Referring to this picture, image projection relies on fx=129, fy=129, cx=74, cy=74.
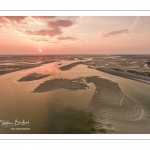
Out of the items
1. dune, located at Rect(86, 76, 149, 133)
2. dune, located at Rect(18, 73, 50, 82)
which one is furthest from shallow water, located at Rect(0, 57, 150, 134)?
dune, located at Rect(18, 73, 50, 82)

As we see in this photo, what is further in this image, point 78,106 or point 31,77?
point 31,77

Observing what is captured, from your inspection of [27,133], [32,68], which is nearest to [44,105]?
[27,133]
